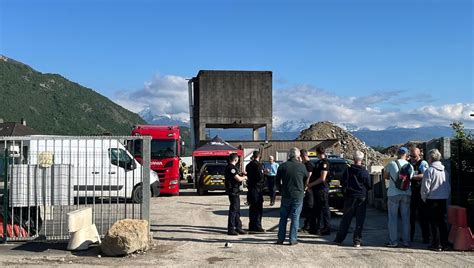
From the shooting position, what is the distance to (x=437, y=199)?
1083 cm

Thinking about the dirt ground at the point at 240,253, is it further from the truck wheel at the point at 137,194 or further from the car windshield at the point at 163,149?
the car windshield at the point at 163,149

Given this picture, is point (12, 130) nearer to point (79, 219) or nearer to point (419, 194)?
point (79, 219)

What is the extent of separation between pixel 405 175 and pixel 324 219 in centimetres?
252

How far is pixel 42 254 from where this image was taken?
10.5 meters

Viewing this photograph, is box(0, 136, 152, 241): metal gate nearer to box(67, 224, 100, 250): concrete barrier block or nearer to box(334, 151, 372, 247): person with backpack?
box(67, 224, 100, 250): concrete barrier block

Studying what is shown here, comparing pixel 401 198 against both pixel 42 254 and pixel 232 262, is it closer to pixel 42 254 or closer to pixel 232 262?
pixel 232 262

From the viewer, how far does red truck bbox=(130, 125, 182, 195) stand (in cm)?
2544

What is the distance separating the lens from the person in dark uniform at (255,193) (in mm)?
13273

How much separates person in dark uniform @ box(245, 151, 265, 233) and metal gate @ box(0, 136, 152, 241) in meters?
2.68

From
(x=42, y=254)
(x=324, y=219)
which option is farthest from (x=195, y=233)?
(x=42, y=254)

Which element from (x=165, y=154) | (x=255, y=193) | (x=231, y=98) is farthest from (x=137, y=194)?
(x=231, y=98)

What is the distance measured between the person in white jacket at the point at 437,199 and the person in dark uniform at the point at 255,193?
3.85m

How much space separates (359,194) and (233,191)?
275 centimetres

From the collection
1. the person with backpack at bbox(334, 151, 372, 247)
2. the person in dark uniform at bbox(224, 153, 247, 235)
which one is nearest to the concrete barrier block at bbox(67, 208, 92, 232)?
the person in dark uniform at bbox(224, 153, 247, 235)
